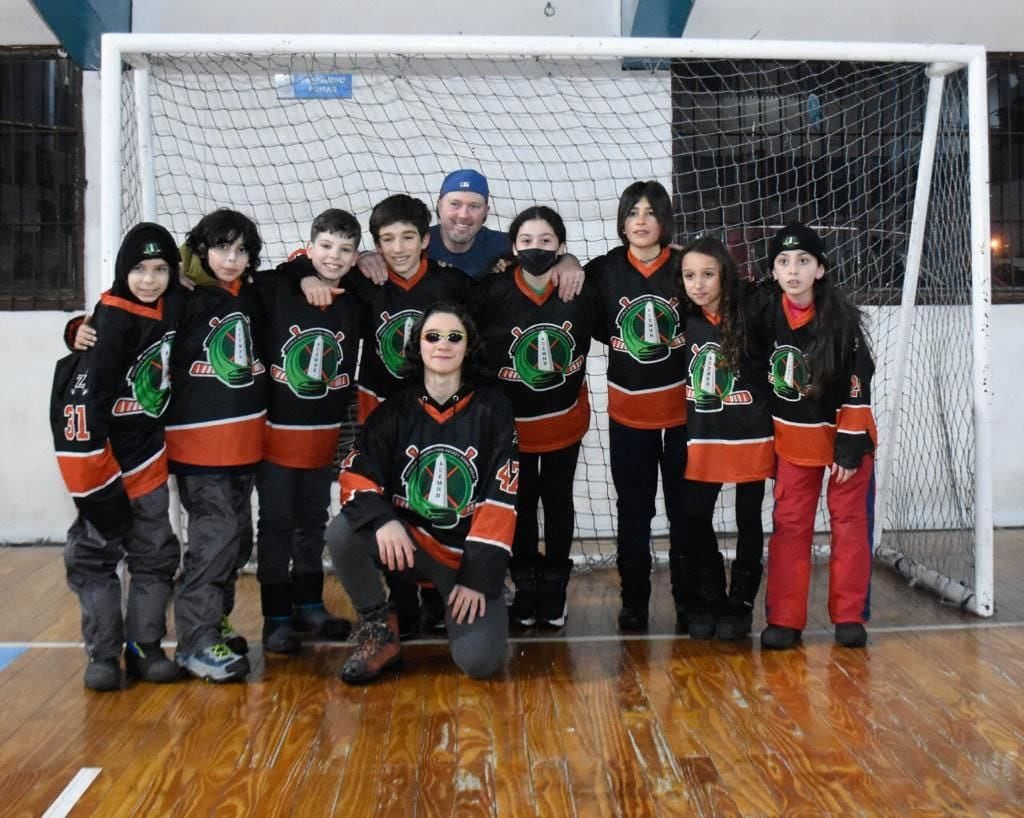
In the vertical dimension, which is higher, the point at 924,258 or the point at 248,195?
the point at 248,195

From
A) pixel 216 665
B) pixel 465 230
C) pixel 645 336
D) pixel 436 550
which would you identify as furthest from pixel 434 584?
pixel 465 230

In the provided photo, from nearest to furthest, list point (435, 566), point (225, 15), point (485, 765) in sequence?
point (485, 765) → point (435, 566) → point (225, 15)

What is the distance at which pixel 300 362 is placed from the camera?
2564mm

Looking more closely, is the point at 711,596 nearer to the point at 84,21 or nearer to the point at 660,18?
the point at 660,18

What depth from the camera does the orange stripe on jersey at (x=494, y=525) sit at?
7.72ft

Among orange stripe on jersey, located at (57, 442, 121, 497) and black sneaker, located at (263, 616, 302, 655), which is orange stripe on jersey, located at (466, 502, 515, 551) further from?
orange stripe on jersey, located at (57, 442, 121, 497)

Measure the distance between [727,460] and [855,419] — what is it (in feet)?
1.07

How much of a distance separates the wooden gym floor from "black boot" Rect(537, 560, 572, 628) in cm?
7

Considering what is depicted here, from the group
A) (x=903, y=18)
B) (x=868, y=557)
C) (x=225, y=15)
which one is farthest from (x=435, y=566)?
(x=903, y=18)

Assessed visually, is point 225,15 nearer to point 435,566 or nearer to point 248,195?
point 248,195

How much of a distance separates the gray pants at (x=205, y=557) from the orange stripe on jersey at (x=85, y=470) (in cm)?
23

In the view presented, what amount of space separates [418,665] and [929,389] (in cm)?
233

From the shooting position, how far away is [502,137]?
4016 mm

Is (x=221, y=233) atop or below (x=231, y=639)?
atop
